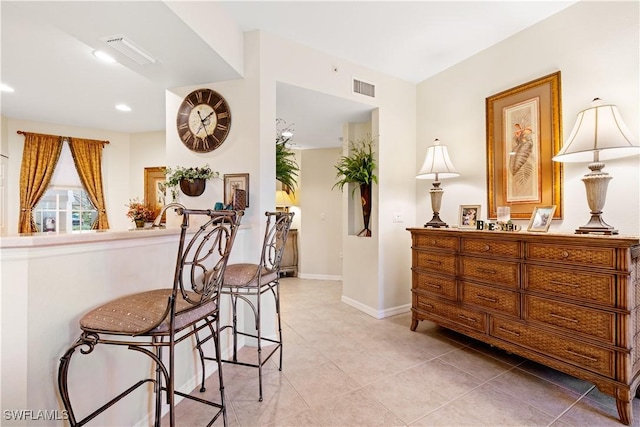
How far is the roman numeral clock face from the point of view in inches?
105

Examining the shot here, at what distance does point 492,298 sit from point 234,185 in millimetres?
2387

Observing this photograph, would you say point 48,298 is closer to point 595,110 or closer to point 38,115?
point 595,110

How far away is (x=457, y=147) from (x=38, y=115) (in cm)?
611

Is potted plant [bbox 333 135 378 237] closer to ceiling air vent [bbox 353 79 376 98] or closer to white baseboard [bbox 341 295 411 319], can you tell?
ceiling air vent [bbox 353 79 376 98]

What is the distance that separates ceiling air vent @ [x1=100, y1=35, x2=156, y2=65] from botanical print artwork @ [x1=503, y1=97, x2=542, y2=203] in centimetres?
318

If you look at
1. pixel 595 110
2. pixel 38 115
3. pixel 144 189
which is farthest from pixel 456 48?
pixel 38 115

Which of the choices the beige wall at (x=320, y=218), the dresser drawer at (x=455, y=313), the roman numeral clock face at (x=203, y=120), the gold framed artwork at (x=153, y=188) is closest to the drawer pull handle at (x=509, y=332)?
the dresser drawer at (x=455, y=313)

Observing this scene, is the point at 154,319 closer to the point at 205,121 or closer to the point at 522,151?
the point at 205,121

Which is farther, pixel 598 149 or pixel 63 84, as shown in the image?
pixel 63 84

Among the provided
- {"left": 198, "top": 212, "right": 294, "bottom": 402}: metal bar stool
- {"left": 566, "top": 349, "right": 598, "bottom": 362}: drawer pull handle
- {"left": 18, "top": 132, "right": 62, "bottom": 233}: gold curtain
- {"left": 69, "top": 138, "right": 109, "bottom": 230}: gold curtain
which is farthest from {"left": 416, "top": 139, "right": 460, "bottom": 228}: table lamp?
{"left": 18, "top": 132, "right": 62, "bottom": 233}: gold curtain

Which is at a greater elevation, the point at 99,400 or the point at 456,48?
the point at 456,48

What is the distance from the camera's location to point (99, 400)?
129cm

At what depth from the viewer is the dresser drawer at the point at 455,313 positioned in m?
2.28

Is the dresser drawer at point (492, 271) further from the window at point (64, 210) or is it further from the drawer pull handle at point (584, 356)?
the window at point (64, 210)
